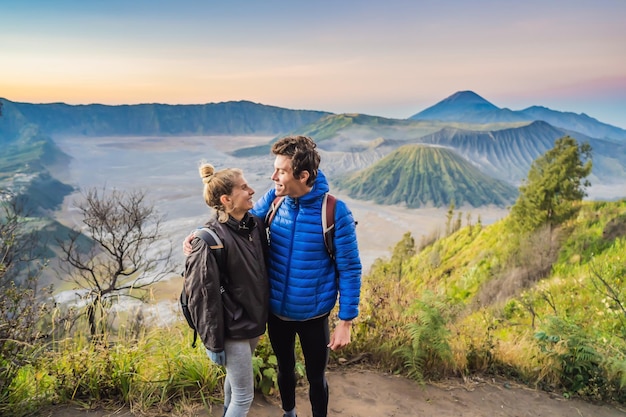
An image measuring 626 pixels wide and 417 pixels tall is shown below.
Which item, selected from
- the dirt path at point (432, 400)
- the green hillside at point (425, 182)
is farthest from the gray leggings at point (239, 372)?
the green hillside at point (425, 182)

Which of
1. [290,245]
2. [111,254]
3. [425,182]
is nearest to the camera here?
[290,245]

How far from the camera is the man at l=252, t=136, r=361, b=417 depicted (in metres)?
1.76

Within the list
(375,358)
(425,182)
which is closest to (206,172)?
(375,358)

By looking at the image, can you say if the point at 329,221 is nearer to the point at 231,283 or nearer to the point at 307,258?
the point at 307,258

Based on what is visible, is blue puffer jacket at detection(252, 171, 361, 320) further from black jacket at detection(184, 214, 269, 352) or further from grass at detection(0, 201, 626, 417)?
grass at detection(0, 201, 626, 417)

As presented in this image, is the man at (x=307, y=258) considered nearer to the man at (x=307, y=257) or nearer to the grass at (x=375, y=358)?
the man at (x=307, y=257)

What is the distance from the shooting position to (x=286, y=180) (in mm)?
1756

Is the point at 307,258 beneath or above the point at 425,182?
above

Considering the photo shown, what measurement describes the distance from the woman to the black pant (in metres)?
0.22

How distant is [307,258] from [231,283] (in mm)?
346

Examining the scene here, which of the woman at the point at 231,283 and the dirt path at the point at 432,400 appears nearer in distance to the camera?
the woman at the point at 231,283

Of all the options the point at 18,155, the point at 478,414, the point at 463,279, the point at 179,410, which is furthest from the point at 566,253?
the point at 18,155

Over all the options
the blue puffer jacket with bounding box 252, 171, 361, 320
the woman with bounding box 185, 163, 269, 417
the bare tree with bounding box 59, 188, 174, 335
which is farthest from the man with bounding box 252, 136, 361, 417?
the bare tree with bounding box 59, 188, 174, 335

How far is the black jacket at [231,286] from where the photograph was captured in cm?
161
